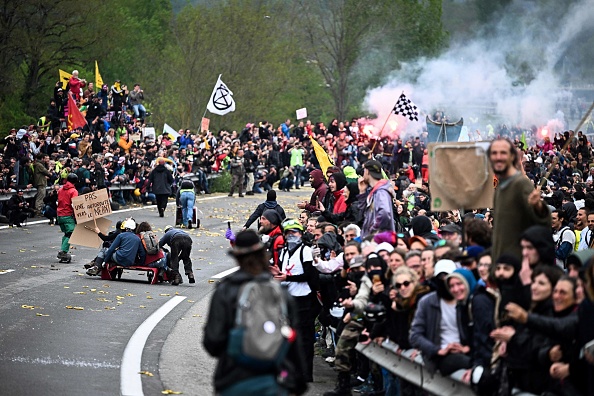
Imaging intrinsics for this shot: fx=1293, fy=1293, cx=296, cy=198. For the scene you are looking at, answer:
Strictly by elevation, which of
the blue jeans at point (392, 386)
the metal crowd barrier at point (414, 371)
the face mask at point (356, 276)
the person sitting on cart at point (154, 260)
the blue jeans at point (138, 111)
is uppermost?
the blue jeans at point (138, 111)

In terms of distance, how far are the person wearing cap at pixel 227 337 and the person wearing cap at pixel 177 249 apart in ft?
43.8

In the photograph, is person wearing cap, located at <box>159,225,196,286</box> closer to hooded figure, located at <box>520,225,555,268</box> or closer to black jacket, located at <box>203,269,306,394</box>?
hooded figure, located at <box>520,225,555,268</box>

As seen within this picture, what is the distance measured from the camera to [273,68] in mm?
65188

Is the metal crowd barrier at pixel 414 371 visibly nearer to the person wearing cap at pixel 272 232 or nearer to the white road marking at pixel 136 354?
the white road marking at pixel 136 354

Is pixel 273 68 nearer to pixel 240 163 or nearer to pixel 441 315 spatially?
pixel 240 163

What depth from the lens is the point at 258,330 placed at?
746 centimetres

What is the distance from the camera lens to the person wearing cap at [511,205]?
376 inches

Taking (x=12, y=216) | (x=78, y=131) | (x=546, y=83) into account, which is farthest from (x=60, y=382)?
(x=546, y=83)

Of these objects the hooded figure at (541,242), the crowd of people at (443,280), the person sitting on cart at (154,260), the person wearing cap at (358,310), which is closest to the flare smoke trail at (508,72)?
the person sitting on cart at (154,260)

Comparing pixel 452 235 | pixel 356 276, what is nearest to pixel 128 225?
pixel 356 276

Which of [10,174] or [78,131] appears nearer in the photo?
[10,174]

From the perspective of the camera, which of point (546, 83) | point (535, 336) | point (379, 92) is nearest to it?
point (535, 336)

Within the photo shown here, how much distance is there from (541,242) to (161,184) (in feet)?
84.5

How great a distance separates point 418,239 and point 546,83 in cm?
5135
